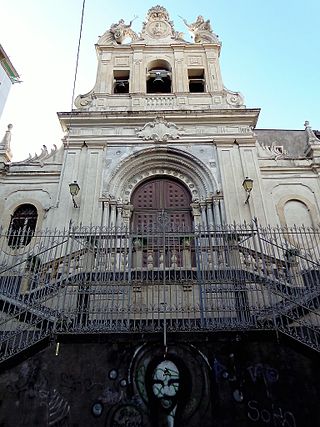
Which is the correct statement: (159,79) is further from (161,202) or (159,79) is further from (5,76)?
(5,76)

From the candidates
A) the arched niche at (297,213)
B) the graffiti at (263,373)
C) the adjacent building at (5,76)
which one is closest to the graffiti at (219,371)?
the graffiti at (263,373)

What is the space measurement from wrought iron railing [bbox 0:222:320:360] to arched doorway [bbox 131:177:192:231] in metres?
3.48

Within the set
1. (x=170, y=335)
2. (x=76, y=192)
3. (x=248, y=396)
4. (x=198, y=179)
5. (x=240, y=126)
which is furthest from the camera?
(x=240, y=126)

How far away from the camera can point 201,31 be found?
18609 mm

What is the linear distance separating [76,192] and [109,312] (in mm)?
5662

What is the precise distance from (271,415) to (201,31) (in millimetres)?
17544

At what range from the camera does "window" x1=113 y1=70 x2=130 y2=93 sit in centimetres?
1752

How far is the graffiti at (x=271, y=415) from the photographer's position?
24.5 ft

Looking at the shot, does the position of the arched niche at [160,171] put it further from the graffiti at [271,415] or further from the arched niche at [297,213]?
the graffiti at [271,415]

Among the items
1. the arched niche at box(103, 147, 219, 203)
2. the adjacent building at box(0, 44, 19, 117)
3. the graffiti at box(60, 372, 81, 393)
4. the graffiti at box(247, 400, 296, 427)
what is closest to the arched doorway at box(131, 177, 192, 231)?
the arched niche at box(103, 147, 219, 203)

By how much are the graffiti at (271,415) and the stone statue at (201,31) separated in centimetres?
1656

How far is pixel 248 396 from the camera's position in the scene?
25.4 feet

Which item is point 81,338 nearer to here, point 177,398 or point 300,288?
point 177,398

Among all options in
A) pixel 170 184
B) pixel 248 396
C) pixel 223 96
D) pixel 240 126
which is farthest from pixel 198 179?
pixel 248 396
